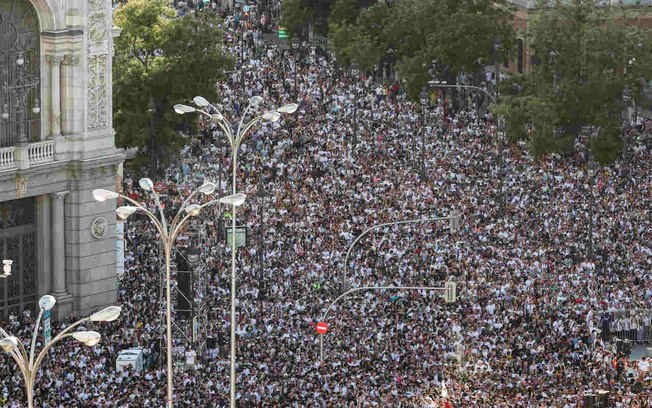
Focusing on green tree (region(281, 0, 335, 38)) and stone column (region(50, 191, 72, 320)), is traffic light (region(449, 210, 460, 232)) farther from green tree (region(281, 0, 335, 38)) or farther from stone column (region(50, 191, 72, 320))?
green tree (region(281, 0, 335, 38))

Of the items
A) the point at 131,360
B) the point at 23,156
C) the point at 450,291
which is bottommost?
the point at 131,360

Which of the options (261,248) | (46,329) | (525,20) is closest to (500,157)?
(261,248)

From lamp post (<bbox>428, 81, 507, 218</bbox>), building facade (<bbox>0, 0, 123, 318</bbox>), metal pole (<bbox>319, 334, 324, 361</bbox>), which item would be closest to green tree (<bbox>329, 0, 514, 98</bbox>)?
lamp post (<bbox>428, 81, 507, 218</bbox>)

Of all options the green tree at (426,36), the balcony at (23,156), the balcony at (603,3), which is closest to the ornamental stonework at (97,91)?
the balcony at (23,156)

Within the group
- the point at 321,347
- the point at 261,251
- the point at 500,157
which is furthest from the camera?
the point at 500,157

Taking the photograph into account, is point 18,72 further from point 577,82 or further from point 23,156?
point 577,82

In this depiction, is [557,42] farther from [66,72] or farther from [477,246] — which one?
[66,72]
